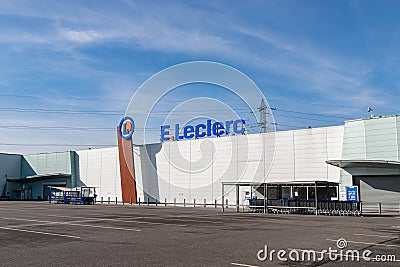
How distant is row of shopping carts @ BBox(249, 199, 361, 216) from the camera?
97.2ft

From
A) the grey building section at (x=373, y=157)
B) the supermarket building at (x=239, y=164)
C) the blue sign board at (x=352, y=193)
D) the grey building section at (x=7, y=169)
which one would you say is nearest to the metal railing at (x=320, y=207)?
the grey building section at (x=373, y=157)

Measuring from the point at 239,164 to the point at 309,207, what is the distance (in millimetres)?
16313

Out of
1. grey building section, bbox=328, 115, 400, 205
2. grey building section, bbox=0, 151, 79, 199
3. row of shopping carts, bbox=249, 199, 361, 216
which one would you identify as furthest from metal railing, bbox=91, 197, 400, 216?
grey building section, bbox=0, 151, 79, 199

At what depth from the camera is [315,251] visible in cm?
1087

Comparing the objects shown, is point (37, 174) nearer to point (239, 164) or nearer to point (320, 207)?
point (239, 164)

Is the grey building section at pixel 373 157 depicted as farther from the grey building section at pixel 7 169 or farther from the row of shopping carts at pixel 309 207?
the grey building section at pixel 7 169

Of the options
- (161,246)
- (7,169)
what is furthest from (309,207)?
(7,169)

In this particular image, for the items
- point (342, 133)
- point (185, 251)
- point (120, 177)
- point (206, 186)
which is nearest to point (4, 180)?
point (120, 177)

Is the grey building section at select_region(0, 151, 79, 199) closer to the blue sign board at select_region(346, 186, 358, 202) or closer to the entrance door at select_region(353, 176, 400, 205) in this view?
the entrance door at select_region(353, 176, 400, 205)

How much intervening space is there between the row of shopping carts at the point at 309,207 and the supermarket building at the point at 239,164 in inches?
190

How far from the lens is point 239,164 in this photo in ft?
Answer: 154

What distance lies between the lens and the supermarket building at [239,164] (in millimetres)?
36031

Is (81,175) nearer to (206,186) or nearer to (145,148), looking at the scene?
(145,148)

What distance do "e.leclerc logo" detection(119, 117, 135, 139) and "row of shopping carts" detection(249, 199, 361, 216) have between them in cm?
2542
